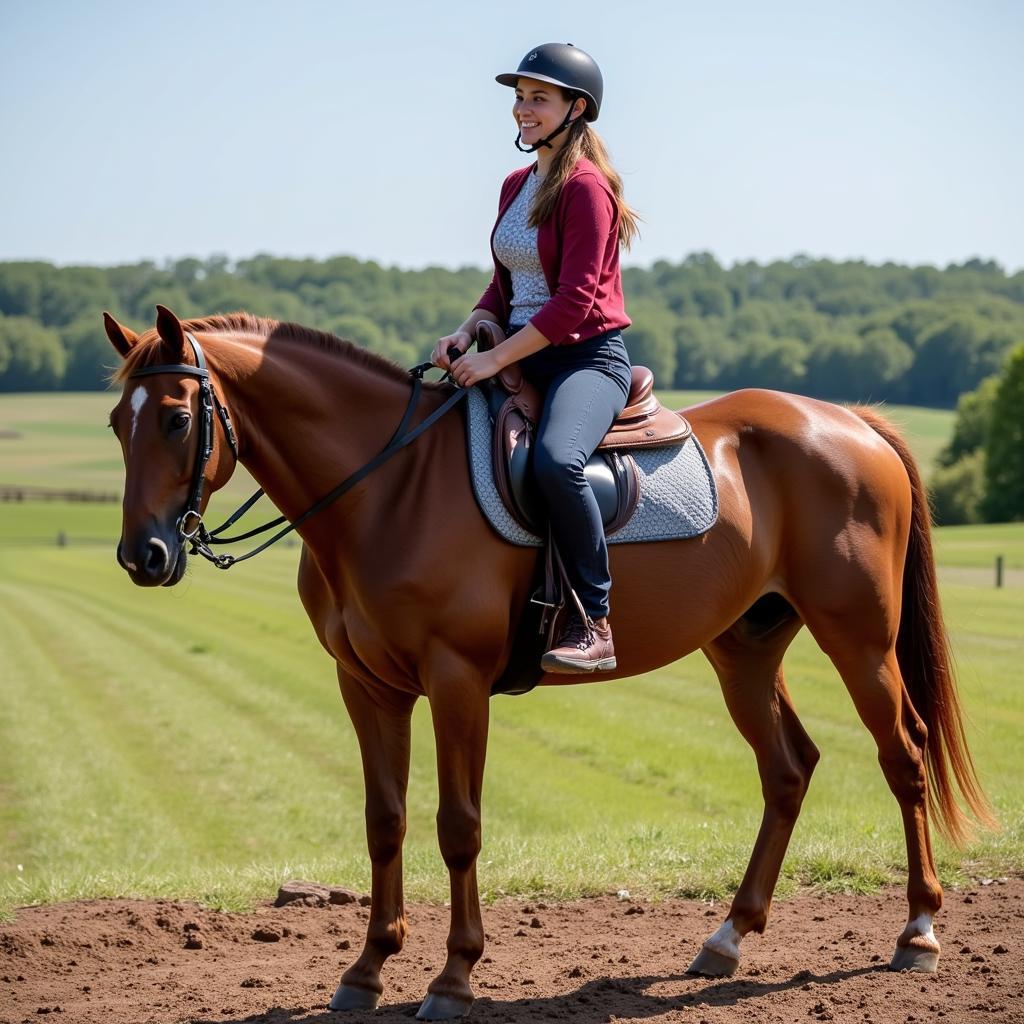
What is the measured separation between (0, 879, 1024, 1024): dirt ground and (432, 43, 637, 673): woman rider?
1.47 metres

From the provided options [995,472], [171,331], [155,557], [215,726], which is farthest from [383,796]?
[995,472]

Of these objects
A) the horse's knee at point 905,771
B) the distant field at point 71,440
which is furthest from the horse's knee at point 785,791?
the distant field at point 71,440

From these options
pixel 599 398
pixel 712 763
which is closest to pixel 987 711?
pixel 712 763

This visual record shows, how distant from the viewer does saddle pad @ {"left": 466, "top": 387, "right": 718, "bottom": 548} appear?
524 cm

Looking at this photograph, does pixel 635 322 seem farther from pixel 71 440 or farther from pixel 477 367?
pixel 477 367

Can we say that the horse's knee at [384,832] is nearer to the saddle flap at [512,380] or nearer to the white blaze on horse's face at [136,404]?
the saddle flap at [512,380]

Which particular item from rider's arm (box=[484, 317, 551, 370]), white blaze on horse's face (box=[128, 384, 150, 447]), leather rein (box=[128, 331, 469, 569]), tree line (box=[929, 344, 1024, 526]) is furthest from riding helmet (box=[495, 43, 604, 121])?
tree line (box=[929, 344, 1024, 526])

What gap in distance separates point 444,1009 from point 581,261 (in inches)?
121

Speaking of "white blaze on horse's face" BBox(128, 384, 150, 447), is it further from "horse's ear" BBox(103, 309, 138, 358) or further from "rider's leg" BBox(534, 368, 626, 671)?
"rider's leg" BBox(534, 368, 626, 671)

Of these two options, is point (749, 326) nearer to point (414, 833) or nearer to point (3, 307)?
point (3, 307)

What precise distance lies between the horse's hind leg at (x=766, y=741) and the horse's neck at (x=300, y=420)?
92.3 inches

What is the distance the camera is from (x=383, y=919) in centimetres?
554

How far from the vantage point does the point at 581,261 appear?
523 centimetres

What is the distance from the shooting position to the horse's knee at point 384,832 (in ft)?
18.0
